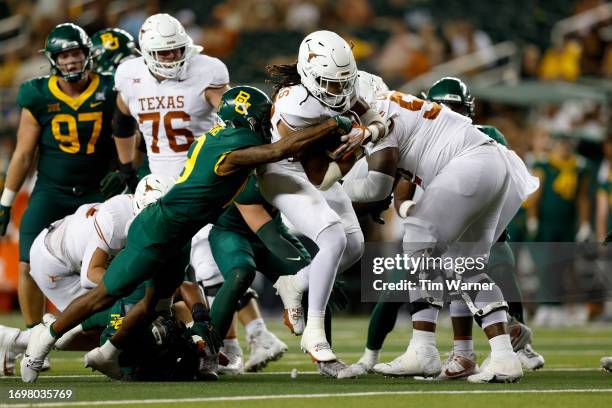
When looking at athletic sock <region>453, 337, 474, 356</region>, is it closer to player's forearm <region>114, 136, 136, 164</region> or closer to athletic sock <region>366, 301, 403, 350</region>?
athletic sock <region>366, 301, 403, 350</region>

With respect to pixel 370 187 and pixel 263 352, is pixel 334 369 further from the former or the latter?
pixel 263 352

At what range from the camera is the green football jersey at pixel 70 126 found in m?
7.79

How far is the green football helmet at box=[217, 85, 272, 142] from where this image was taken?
20.4ft

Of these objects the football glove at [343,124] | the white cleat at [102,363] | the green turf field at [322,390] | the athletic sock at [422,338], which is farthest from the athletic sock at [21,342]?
the football glove at [343,124]

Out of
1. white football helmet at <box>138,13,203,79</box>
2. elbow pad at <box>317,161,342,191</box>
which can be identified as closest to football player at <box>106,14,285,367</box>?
white football helmet at <box>138,13,203,79</box>

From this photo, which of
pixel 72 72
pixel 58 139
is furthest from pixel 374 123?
pixel 58 139

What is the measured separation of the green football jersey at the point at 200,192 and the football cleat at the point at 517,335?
2100mm

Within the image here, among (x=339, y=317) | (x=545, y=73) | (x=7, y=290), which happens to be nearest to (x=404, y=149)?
(x=339, y=317)

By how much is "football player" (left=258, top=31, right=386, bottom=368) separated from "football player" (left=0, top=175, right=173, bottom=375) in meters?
0.79

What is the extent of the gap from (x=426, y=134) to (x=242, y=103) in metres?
1.00

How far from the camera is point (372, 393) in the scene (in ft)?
18.2

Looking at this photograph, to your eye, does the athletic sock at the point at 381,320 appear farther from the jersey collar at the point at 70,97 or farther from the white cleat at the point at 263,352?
the jersey collar at the point at 70,97

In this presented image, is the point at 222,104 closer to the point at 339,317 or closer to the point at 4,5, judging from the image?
the point at 339,317

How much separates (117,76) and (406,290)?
7.84 feet
